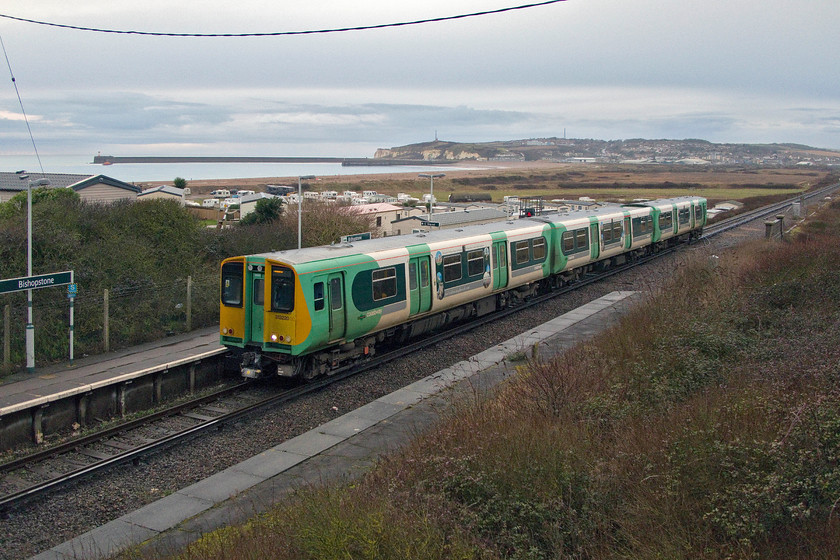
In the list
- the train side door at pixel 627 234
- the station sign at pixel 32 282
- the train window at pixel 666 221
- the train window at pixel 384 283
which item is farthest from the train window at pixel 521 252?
the train window at pixel 666 221

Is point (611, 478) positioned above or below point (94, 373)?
above

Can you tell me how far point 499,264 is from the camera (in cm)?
2145

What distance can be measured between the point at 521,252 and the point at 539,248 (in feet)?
4.87

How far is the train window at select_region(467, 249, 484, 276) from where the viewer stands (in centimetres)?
1981

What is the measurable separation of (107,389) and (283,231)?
18.1 m

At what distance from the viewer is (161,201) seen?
28766 millimetres

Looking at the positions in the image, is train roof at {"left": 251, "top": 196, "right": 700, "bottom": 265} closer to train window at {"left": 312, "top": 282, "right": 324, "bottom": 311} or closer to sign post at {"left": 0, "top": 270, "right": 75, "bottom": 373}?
train window at {"left": 312, "top": 282, "right": 324, "bottom": 311}

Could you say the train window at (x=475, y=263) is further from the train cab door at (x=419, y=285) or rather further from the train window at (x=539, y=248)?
the train window at (x=539, y=248)

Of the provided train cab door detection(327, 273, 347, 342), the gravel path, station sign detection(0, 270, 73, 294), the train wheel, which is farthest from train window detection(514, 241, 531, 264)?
station sign detection(0, 270, 73, 294)

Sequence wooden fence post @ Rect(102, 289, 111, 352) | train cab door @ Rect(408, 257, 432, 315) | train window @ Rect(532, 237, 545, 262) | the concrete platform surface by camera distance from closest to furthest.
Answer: the concrete platform surface → train cab door @ Rect(408, 257, 432, 315) → wooden fence post @ Rect(102, 289, 111, 352) → train window @ Rect(532, 237, 545, 262)

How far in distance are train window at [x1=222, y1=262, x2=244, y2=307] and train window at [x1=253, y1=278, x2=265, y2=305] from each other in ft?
1.28

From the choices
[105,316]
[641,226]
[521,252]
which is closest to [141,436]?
[105,316]

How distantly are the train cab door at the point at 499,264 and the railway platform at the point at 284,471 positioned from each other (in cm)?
546

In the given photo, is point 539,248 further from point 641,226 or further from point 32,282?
point 32,282
